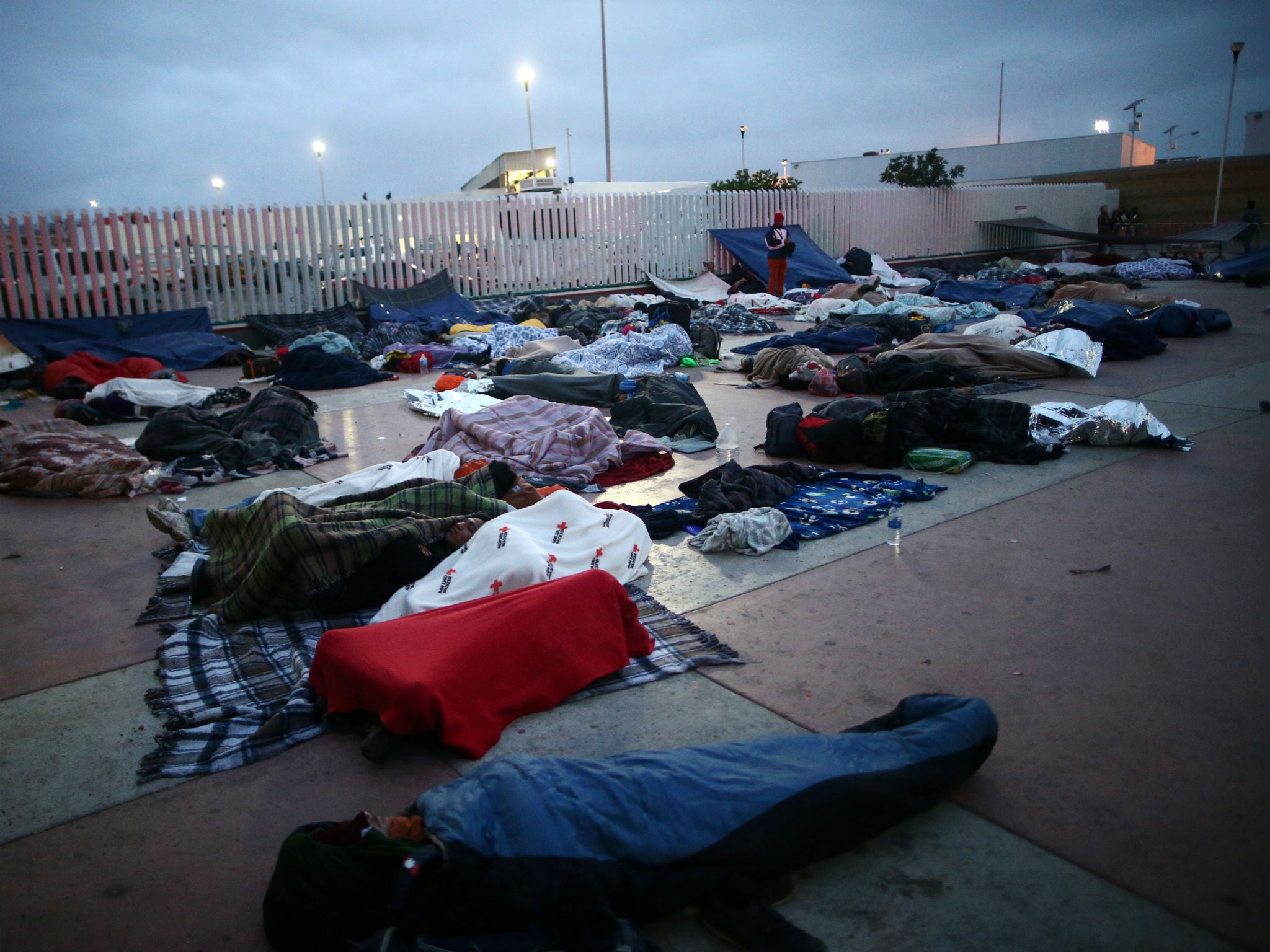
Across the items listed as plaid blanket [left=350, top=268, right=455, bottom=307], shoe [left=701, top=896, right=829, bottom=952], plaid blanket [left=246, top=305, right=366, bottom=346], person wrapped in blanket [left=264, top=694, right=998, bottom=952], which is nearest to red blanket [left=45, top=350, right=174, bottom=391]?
plaid blanket [left=246, top=305, right=366, bottom=346]

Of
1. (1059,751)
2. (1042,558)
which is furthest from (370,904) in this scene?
(1042,558)

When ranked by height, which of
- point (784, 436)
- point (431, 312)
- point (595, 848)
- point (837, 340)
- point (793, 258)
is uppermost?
point (793, 258)

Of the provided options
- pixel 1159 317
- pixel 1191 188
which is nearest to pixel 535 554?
pixel 1159 317

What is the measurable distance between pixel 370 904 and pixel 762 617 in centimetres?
201

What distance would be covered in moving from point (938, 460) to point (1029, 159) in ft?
116

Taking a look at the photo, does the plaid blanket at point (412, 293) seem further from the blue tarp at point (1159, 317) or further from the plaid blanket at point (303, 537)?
the plaid blanket at point (303, 537)

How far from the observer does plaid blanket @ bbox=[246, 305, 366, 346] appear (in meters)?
12.4

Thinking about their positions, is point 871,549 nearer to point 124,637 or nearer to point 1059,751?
point 1059,751

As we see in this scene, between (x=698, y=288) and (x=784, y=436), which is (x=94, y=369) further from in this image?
(x=698, y=288)

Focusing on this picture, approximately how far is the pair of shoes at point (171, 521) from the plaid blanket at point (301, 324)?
314 inches

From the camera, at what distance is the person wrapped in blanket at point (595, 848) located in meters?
1.88

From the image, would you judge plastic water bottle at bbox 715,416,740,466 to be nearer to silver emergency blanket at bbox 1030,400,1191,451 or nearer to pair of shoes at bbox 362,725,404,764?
silver emergency blanket at bbox 1030,400,1191,451

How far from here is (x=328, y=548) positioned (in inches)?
141

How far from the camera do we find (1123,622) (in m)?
3.36
